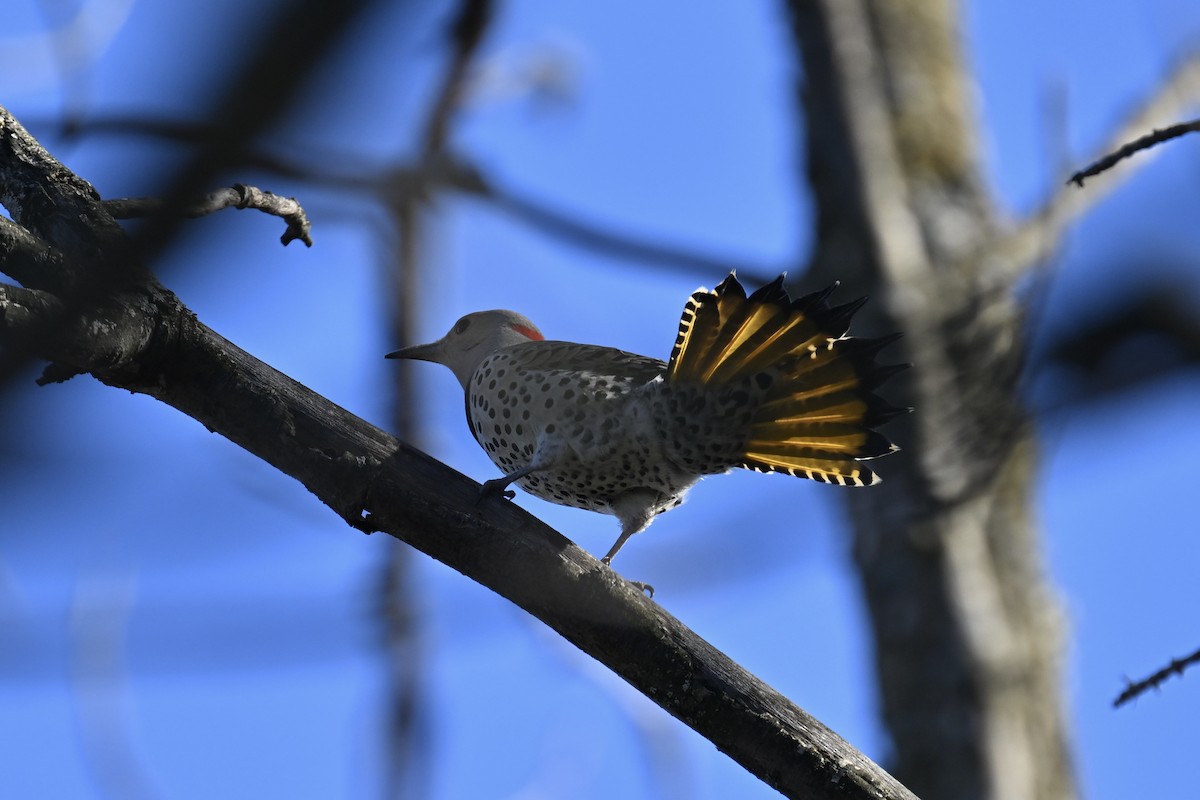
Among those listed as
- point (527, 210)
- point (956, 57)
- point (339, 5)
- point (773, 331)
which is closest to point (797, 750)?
point (773, 331)

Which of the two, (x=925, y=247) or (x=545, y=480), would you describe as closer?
(x=545, y=480)

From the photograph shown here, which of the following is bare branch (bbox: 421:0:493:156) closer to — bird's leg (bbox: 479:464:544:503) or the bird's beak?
the bird's beak

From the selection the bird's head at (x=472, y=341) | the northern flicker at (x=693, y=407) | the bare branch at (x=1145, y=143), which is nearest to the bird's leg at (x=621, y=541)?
the northern flicker at (x=693, y=407)

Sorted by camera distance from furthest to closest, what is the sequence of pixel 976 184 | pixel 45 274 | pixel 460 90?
pixel 976 184, pixel 460 90, pixel 45 274

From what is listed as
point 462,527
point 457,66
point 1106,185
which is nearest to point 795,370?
point 462,527

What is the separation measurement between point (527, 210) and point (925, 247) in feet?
6.76

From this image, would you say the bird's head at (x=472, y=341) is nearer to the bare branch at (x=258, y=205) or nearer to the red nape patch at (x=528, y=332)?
the red nape patch at (x=528, y=332)

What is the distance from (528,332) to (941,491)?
1.73 m

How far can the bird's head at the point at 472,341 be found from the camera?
462 cm

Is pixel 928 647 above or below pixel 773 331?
above

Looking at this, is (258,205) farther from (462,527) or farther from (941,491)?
(941,491)

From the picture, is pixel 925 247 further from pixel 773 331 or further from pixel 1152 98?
pixel 773 331

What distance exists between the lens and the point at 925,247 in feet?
19.8

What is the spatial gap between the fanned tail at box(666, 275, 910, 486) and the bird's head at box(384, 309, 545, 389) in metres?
1.12
